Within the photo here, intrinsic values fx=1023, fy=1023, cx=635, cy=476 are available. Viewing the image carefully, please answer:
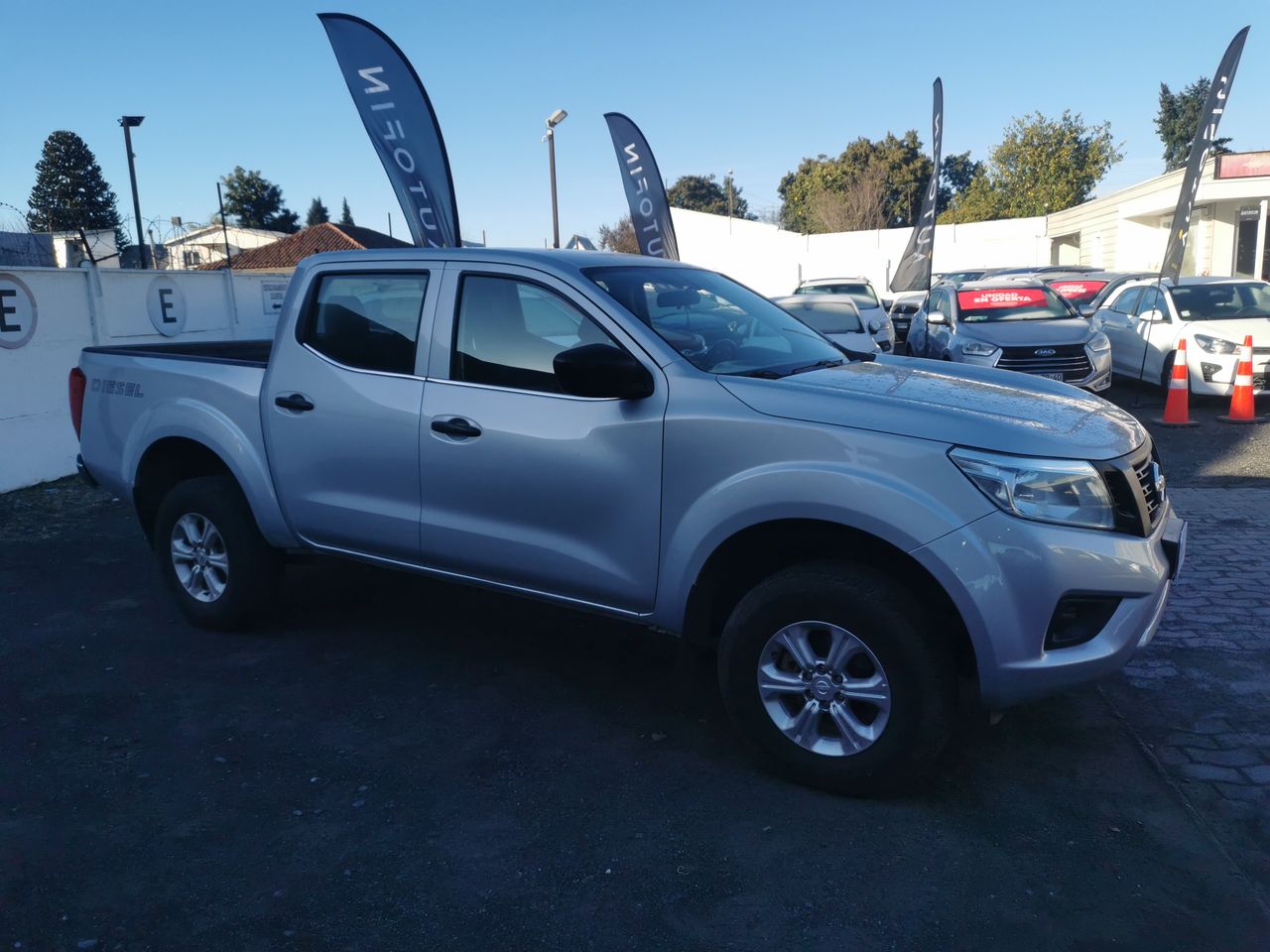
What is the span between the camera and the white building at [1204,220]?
26266 mm

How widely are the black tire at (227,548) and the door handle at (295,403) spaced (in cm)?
64

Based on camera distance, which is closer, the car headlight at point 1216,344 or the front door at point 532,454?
the front door at point 532,454

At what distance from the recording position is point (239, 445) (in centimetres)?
486

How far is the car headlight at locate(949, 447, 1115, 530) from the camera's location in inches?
125

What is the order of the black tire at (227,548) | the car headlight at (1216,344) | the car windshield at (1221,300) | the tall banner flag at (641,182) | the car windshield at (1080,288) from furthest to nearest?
the car windshield at (1080,288) < the tall banner flag at (641,182) < the car windshield at (1221,300) < the car headlight at (1216,344) < the black tire at (227,548)

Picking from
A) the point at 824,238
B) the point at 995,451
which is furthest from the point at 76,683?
the point at 824,238

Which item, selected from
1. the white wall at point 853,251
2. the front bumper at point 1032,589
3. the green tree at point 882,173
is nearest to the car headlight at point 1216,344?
the front bumper at point 1032,589

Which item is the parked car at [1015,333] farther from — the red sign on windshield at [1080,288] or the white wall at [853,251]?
the white wall at [853,251]

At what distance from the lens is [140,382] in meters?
5.27

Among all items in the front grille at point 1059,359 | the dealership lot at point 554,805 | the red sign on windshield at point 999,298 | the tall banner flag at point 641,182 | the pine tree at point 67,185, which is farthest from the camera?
the pine tree at point 67,185

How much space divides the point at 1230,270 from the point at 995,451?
31049 mm

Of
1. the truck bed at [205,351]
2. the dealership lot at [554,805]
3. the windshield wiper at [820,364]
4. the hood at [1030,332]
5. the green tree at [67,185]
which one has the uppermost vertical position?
the green tree at [67,185]

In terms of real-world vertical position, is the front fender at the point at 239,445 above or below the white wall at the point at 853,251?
below

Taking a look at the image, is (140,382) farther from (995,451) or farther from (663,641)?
(995,451)
